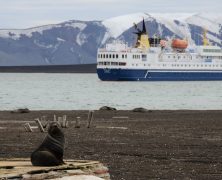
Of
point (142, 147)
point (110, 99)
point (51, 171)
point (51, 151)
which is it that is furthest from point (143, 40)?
point (51, 171)

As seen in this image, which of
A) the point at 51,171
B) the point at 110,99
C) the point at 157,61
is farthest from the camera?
the point at 157,61

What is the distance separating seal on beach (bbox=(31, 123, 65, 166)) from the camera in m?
12.4

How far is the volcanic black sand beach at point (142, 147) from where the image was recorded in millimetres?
18422

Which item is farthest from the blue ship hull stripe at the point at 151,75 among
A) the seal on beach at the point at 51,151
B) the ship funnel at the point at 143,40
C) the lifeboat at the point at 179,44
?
the seal on beach at the point at 51,151

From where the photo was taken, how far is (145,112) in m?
51.1

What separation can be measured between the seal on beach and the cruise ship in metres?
138

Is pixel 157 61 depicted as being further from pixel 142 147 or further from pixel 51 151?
pixel 51 151

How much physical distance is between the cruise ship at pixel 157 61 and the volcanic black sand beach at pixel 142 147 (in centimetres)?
11663

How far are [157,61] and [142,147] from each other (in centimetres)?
13551

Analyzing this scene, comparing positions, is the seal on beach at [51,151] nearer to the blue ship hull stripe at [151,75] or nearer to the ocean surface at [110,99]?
the ocean surface at [110,99]

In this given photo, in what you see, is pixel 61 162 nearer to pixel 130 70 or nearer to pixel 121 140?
pixel 121 140

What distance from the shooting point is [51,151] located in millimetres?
12539

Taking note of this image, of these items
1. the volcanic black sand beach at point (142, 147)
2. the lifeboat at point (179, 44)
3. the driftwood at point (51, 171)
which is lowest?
the lifeboat at point (179, 44)

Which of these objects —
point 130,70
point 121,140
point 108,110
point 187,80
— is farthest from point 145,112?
point 187,80
